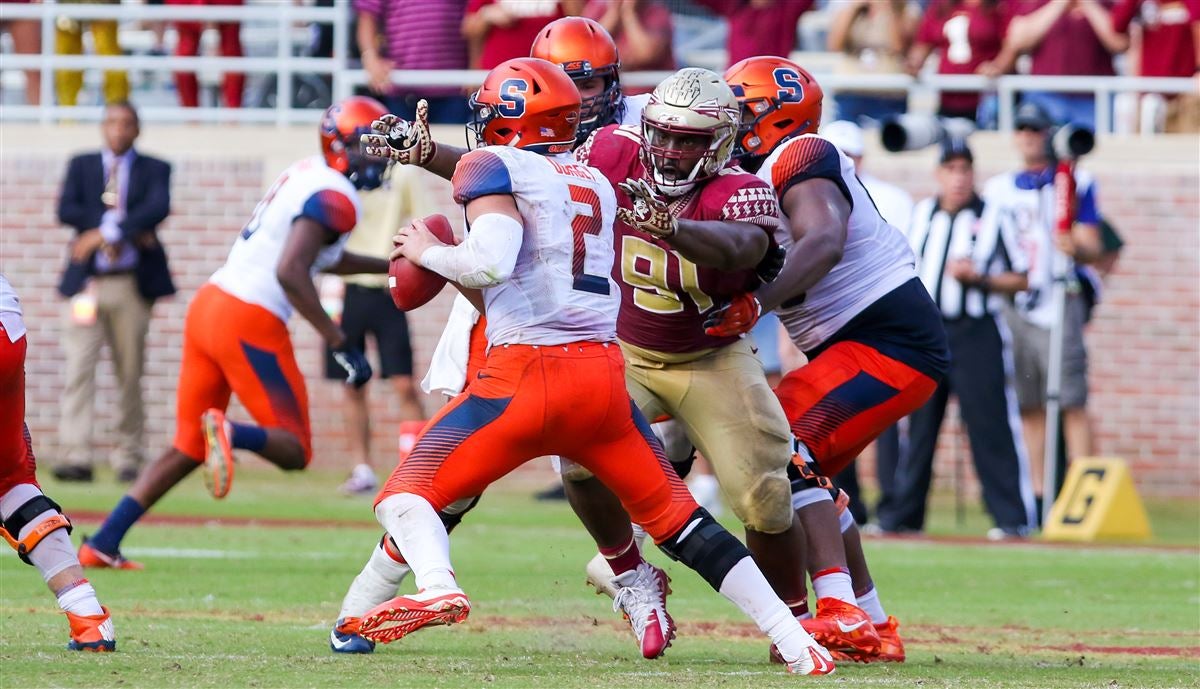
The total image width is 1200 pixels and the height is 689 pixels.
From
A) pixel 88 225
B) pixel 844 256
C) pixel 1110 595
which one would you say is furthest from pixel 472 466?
pixel 88 225

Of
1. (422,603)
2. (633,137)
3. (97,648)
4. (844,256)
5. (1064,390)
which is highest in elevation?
(633,137)

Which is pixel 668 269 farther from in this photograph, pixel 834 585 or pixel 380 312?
pixel 380 312

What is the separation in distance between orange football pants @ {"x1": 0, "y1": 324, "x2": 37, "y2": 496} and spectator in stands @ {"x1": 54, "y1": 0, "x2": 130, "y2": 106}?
31.9 feet

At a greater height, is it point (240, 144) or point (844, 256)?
point (844, 256)

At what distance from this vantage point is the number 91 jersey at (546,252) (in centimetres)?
559

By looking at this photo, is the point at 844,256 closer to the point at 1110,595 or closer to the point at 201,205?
the point at 1110,595

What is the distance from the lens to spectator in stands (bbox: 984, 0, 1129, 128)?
14.3 metres

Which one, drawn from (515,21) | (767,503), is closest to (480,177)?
(767,503)

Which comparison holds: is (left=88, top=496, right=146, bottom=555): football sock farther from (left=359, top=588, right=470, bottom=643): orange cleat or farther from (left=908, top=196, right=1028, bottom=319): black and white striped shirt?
(left=908, top=196, right=1028, bottom=319): black and white striped shirt

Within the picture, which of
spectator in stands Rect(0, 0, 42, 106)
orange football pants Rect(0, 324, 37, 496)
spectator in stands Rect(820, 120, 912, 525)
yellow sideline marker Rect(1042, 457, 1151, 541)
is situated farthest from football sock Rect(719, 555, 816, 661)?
spectator in stands Rect(0, 0, 42, 106)

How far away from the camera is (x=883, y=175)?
1445 centimetres

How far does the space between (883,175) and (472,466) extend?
30.7ft

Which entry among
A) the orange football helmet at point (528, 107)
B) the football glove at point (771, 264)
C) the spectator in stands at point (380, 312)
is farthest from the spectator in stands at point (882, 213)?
the orange football helmet at point (528, 107)

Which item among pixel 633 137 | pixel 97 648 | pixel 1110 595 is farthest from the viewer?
pixel 1110 595
